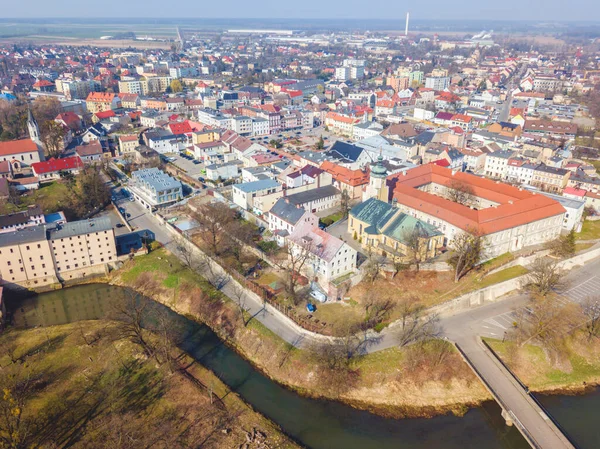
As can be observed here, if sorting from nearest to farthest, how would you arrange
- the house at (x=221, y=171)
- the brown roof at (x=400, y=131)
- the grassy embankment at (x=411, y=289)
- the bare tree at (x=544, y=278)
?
the grassy embankment at (x=411, y=289) → the bare tree at (x=544, y=278) → the house at (x=221, y=171) → the brown roof at (x=400, y=131)

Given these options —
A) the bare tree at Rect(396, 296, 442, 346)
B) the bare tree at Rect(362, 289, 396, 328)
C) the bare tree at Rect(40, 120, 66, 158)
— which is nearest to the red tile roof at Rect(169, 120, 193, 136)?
the bare tree at Rect(40, 120, 66, 158)

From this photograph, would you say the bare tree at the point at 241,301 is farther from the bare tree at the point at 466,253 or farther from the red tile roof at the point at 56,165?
the red tile roof at the point at 56,165

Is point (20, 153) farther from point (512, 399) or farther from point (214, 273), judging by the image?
point (512, 399)

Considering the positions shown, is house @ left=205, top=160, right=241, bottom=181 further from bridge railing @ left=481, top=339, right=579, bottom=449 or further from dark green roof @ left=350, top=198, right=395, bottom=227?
bridge railing @ left=481, top=339, right=579, bottom=449

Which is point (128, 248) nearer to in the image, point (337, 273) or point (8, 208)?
point (8, 208)

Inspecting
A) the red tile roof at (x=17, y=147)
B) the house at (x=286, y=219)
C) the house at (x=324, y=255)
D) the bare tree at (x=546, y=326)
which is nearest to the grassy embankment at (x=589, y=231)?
the bare tree at (x=546, y=326)
